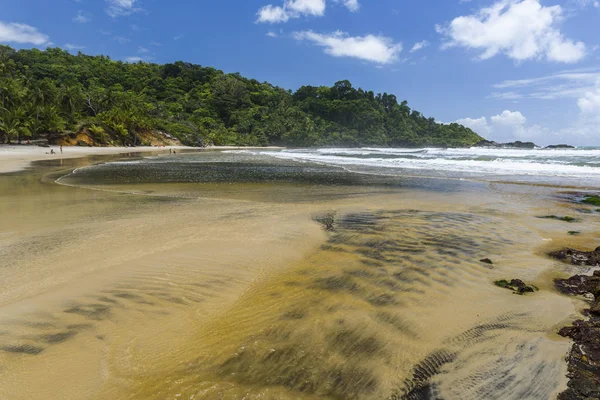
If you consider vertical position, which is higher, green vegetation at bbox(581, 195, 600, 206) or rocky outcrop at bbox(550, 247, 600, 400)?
green vegetation at bbox(581, 195, 600, 206)

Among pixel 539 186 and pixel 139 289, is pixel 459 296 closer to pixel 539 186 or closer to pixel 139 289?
pixel 139 289

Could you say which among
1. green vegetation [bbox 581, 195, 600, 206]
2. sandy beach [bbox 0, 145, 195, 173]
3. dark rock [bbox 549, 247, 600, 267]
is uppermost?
sandy beach [bbox 0, 145, 195, 173]

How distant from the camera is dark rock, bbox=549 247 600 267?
19.4 ft

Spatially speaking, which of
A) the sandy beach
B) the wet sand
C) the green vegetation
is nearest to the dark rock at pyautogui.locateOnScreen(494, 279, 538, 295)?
the wet sand

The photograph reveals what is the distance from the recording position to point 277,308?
4152 mm

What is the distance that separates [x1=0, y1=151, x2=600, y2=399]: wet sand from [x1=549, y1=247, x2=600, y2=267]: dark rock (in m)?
0.38

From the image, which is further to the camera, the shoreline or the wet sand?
the shoreline

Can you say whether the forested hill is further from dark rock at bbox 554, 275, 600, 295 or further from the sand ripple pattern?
dark rock at bbox 554, 275, 600, 295

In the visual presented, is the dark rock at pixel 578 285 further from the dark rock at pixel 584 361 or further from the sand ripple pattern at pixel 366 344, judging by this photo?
the sand ripple pattern at pixel 366 344

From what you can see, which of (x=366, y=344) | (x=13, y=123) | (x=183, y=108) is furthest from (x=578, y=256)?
(x=183, y=108)

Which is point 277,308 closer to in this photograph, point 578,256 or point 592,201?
point 578,256

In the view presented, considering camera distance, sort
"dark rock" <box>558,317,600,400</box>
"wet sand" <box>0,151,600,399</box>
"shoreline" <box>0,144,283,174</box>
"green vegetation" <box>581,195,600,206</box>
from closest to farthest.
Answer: "dark rock" <box>558,317,600,400</box> → "wet sand" <box>0,151,600,399</box> → "green vegetation" <box>581,195,600,206</box> → "shoreline" <box>0,144,283,174</box>

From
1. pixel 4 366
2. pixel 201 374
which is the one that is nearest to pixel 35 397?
pixel 4 366

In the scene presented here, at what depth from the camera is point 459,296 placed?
4617 millimetres
